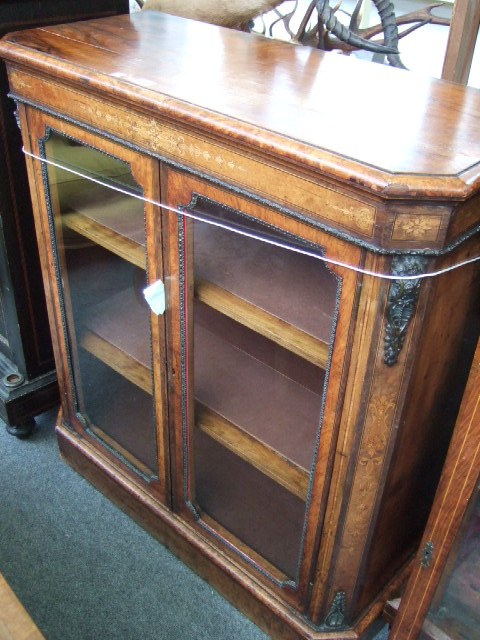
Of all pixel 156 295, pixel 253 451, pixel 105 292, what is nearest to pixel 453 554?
pixel 253 451

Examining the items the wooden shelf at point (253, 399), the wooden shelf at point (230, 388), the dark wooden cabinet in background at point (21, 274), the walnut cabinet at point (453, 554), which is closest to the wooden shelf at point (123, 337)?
the wooden shelf at point (230, 388)

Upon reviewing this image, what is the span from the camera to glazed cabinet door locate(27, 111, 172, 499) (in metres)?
0.95

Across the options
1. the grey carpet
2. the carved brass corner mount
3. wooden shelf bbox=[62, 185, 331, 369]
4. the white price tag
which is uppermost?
the carved brass corner mount

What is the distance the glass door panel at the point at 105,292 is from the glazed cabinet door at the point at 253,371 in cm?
10

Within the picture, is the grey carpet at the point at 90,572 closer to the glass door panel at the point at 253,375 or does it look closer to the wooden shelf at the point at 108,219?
the glass door panel at the point at 253,375

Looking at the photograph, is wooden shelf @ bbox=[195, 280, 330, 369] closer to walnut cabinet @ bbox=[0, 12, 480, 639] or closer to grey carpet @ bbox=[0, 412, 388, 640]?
walnut cabinet @ bbox=[0, 12, 480, 639]

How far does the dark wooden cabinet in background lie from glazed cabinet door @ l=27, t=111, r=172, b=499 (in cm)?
18

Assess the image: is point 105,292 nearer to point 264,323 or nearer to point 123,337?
point 123,337

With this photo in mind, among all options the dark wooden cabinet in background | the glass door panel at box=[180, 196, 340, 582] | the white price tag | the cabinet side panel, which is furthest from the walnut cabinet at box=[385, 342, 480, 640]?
the dark wooden cabinet in background

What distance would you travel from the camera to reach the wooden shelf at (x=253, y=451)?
96 cm

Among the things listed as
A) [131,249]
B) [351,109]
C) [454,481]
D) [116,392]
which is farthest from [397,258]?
[116,392]

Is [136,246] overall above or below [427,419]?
above

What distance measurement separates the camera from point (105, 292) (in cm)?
113

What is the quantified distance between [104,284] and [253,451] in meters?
0.39
